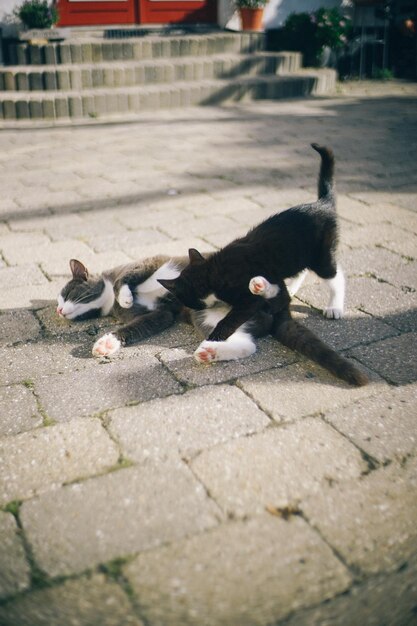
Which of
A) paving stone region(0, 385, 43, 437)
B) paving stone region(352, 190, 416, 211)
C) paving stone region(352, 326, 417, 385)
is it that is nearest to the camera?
paving stone region(0, 385, 43, 437)

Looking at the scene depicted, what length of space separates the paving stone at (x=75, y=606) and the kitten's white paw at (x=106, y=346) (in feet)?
3.88

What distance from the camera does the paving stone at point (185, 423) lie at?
6.27 feet

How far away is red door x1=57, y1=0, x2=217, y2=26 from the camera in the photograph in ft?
29.9

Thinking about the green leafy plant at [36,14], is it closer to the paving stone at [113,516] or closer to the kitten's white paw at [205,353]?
the kitten's white paw at [205,353]

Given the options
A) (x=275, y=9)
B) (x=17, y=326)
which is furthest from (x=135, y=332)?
(x=275, y=9)

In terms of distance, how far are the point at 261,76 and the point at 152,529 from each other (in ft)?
30.0

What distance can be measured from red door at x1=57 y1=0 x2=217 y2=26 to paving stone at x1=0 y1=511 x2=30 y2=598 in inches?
368

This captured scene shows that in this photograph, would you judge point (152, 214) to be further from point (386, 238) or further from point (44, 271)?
point (386, 238)

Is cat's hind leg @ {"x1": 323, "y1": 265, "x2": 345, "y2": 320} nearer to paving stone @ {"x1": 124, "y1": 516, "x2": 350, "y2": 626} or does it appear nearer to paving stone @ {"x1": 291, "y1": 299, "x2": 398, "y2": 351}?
paving stone @ {"x1": 291, "y1": 299, "x2": 398, "y2": 351}

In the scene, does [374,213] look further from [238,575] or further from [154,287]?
[238,575]

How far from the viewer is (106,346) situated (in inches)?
98.8

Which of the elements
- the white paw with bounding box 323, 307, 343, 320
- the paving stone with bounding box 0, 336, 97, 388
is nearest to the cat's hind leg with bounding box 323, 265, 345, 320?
the white paw with bounding box 323, 307, 343, 320

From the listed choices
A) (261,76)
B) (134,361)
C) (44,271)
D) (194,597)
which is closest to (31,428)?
(134,361)

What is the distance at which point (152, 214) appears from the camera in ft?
14.1
